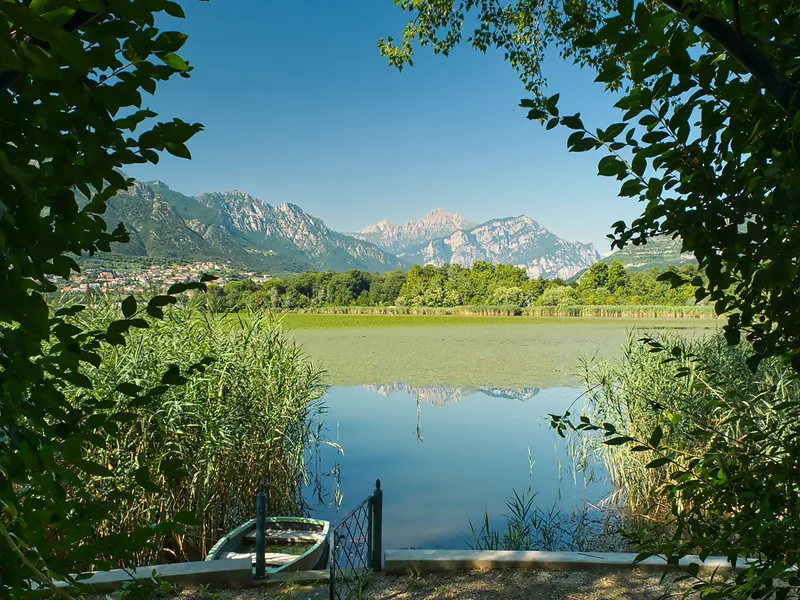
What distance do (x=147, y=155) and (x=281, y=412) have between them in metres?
5.09

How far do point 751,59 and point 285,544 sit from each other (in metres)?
4.83

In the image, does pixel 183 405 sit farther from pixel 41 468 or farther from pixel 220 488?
pixel 41 468

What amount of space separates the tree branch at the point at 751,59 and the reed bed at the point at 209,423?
3.68 metres

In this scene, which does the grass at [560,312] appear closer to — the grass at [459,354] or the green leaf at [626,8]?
the grass at [459,354]

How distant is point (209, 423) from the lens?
4.58 m

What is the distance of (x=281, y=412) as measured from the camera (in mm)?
5730

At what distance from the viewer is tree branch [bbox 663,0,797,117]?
1021 mm

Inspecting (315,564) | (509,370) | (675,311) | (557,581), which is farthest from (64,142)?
(675,311)

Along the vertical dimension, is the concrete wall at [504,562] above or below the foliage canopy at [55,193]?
below

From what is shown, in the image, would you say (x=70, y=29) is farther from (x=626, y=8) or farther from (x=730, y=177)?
(x=730, y=177)

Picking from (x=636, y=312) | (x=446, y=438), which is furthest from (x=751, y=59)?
(x=636, y=312)

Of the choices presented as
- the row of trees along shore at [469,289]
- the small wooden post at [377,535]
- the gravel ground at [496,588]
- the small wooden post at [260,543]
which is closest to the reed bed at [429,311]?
the row of trees along shore at [469,289]

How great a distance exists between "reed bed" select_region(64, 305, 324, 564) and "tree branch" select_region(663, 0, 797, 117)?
368cm

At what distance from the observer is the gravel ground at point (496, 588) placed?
11.3 feet
